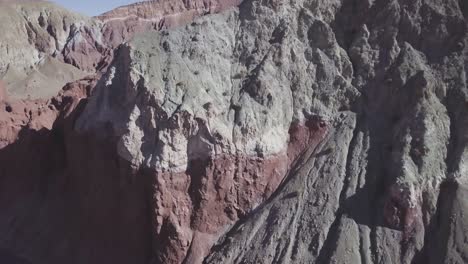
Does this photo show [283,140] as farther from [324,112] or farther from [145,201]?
[145,201]

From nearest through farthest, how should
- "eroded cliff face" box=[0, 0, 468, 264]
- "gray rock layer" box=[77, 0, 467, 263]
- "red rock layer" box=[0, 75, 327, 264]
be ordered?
"gray rock layer" box=[77, 0, 467, 263] < "eroded cliff face" box=[0, 0, 468, 264] < "red rock layer" box=[0, 75, 327, 264]

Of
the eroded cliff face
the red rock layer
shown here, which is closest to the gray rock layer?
the eroded cliff face

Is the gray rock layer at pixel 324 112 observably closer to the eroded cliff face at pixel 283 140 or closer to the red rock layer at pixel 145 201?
the eroded cliff face at pixel 283 140

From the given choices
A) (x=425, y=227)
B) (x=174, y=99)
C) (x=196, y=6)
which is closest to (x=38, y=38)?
(x=196, y=6)

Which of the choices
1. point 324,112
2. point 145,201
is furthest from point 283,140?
point 145,201

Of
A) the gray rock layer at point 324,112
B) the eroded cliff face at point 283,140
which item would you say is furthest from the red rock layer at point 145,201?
the gray rock layer at point 324,112

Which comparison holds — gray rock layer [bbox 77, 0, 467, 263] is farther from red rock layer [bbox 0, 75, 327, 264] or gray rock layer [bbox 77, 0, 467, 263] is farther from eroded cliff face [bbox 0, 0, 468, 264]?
red rock layer [bbox 0, 75, 327, 264]

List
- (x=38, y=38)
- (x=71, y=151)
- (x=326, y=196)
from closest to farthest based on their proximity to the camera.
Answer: (x=326, y=196), (x=71, y=151), (x=38, y=38)

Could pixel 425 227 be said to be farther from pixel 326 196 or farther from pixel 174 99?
pixel 174 99
